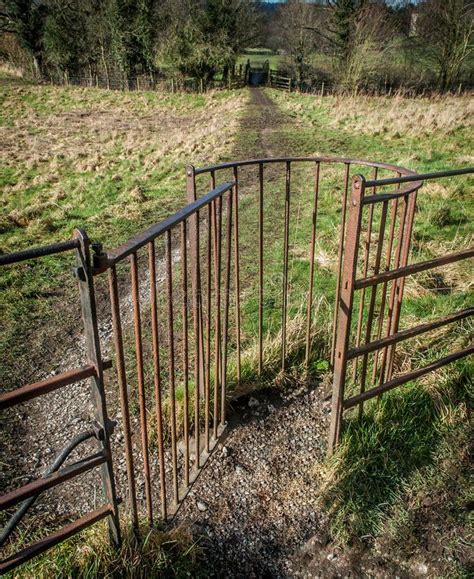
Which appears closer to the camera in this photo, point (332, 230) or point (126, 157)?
Answer: point (332, 230)

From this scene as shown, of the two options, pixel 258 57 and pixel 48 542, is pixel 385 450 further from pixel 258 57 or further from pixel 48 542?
pixel 258 57

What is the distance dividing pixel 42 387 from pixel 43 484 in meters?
0.36

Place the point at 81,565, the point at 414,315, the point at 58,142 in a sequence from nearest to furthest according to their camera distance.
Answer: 1. the point at 81,565
2. the point at 414,315
3. the point at 58,142

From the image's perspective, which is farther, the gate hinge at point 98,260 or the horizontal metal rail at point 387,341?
the horizontal metal rail at point 387,341

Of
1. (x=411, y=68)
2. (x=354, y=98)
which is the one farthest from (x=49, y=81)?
(x=411, y=68)

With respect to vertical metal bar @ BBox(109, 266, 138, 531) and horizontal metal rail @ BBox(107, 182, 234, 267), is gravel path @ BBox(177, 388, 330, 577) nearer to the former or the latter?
vertical metal bar @ BBox(109, 266, 138, 531)

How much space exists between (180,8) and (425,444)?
3400cm

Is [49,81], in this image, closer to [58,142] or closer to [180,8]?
[180,8]

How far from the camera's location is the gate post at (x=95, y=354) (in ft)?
4.64

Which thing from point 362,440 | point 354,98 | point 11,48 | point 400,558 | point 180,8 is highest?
point 180,8

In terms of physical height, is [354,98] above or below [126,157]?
above

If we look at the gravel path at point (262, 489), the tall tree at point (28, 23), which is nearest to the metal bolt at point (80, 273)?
the gravel path at point (262, 489)

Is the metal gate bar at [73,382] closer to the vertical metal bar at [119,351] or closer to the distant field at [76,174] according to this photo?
the vertical metal bar at [119,351]

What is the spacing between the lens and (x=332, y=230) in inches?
243
